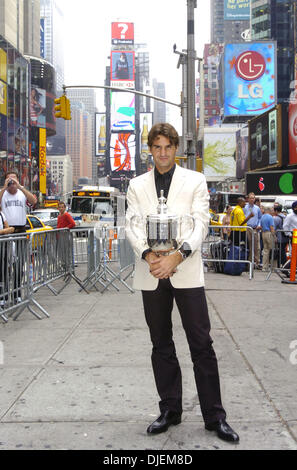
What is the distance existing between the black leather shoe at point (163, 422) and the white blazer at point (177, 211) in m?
0.84

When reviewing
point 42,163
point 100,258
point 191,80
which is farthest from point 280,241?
point 42,163

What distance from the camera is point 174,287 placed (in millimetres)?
3516

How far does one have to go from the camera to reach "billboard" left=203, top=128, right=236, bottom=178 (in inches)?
3036

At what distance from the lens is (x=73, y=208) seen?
31703 millimetres

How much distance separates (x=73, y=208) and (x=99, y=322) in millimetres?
24449

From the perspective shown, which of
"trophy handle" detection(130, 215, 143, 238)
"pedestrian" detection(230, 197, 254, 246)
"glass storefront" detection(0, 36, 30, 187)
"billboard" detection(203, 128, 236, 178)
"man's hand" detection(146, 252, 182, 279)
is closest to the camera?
"man's hand" detection(146, 252, 182, 279)

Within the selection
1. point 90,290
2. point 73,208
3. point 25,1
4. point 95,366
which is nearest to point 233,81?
point 73,208

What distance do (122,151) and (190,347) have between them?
16390 centimetres

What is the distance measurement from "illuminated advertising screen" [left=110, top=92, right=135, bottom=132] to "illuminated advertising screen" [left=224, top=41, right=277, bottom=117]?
9769 centimetres

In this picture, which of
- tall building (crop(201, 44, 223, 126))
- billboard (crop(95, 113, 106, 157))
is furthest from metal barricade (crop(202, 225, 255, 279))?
billboard (crop(95, 113, 106, 157))

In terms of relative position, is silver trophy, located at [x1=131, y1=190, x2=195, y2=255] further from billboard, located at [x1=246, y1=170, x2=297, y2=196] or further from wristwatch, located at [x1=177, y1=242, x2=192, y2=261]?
billboard, located at [x1=246, y1=170, x2=297, y2=196]

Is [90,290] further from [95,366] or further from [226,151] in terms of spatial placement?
[226,151]

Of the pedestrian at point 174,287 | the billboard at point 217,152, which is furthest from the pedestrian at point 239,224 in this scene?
the billboard at point 217,152

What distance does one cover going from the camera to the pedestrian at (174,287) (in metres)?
3.50
